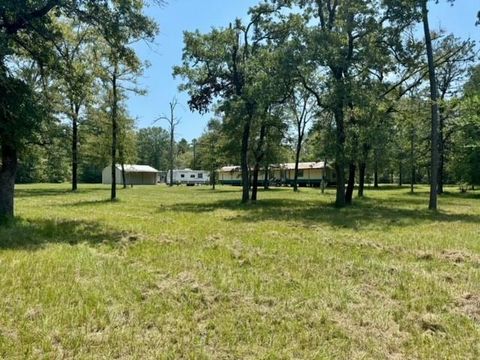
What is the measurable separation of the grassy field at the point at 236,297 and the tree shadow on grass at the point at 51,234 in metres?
0.07

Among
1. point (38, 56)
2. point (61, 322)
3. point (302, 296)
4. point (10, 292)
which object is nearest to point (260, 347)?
point (302, 296)

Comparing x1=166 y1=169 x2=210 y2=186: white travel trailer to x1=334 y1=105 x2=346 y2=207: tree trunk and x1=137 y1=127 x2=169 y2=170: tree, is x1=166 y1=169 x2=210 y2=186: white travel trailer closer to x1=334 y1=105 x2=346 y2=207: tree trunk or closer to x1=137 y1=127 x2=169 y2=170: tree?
x1=137 y1=127 x2=169 y2=170: tree

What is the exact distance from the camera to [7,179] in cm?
1125

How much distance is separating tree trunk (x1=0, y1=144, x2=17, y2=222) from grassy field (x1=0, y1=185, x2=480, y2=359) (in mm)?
1715

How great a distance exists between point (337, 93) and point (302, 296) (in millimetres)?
14021

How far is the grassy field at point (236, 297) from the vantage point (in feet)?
12.5

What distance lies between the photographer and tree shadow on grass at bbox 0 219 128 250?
857cm

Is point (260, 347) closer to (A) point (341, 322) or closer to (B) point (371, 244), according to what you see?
(A) point (341, 322)

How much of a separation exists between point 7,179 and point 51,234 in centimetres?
260

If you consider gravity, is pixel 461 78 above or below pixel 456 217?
above

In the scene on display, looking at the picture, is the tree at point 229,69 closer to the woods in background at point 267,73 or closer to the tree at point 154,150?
the woods in background at point 267,73

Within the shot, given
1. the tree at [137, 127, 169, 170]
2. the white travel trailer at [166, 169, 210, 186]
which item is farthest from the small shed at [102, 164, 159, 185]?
the tree at [137, 127, 169, 170]

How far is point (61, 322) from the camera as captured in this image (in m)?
4.21

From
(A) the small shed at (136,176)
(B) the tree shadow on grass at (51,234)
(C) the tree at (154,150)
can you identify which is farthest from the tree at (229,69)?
(C) the tree at (154,150)
